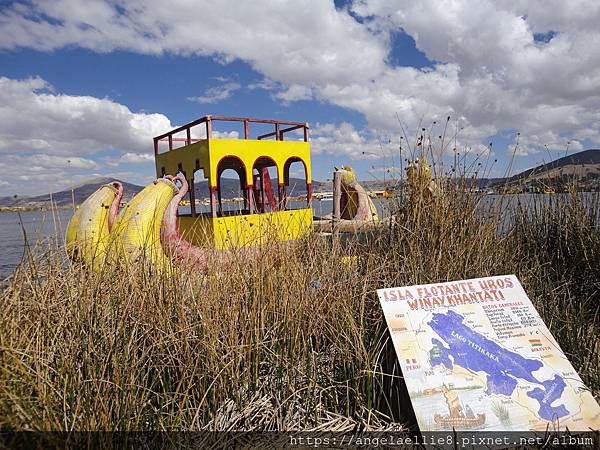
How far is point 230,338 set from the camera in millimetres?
2168

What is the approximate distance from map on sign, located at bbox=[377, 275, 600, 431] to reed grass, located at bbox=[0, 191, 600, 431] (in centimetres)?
25

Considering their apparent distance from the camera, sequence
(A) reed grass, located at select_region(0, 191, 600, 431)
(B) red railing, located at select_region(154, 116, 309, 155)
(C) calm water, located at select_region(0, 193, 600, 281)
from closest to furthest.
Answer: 1. (A) reed grass, located at select_region(0, 191, 600, 431)
2. (C) calm water, located at select_region(0, 193, 600, 281)
3. (B) red railing, located at select_region(154, 116, 309, 155)

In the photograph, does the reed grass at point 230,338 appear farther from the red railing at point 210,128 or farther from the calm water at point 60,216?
the red railing at point 210,128

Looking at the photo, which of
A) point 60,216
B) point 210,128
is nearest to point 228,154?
point 210,128

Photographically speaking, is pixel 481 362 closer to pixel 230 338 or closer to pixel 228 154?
pixel 230 338

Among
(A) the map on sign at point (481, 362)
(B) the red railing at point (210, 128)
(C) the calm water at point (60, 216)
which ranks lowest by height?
(A) the map on sign at point (481, 362)

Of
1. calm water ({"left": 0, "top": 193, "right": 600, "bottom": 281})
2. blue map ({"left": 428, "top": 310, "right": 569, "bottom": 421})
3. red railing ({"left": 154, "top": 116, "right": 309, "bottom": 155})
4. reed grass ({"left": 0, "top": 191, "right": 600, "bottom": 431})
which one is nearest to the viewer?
reed grass ({"left": 0, "top": 191, "right": 600, "bottom": 431})

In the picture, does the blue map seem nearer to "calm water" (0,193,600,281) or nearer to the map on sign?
the map on sign

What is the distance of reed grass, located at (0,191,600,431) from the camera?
5.57 feet

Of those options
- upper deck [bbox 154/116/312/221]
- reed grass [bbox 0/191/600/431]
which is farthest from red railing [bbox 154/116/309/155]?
reed grass [bbox 0/191/600/431]


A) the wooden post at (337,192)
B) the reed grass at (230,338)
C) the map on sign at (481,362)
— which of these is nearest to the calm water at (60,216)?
the reed grass at (230,338)

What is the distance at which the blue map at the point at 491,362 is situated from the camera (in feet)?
6.07

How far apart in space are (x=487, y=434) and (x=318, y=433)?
78 cm

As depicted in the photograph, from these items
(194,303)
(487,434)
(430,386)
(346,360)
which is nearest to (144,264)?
(194,303)
